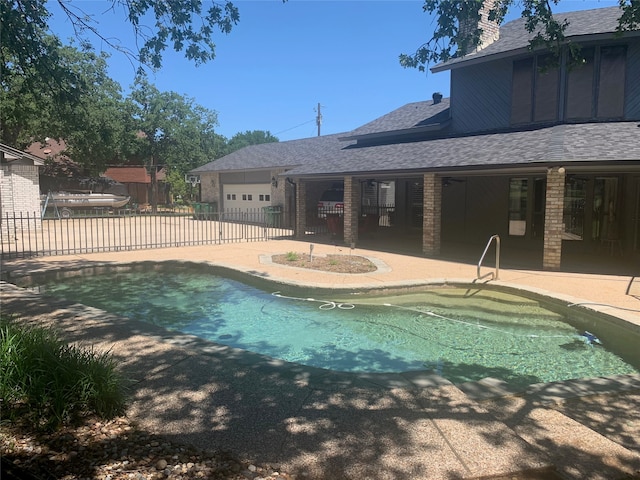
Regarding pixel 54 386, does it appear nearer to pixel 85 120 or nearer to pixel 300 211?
pixel 300 211

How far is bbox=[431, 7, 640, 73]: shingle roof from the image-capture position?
1345 cm

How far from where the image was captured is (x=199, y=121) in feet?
138

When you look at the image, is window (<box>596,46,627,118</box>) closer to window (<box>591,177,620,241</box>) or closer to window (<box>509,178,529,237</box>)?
window (<box>591,177,620,241</box>)

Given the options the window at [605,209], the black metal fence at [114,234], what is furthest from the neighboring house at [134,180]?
the window at [605,209]

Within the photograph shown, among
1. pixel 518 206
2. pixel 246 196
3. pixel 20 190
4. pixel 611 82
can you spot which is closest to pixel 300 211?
pixel 518 206

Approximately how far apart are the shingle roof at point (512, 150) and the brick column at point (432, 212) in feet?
2.10

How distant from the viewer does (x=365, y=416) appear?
143 inches

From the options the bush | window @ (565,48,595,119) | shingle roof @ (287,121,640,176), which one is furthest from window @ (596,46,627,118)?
the bush

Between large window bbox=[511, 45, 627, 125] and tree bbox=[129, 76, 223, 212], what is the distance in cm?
2906

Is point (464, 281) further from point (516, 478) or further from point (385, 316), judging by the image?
point (516, 478)

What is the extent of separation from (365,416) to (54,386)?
7.92ft

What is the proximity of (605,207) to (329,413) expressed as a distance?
13886 millimetres

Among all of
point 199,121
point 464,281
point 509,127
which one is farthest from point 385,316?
point 199,121

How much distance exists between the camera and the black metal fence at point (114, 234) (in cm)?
1512
